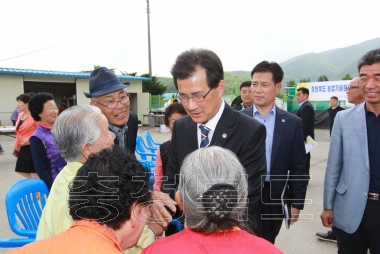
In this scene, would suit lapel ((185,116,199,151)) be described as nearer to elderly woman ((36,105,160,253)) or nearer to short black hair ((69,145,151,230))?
elderly woman ((36,105,160,253))

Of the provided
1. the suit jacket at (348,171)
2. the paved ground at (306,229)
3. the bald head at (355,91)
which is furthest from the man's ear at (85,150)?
the bald head at (355,91)

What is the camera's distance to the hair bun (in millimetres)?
972

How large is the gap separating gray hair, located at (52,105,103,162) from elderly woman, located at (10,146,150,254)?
0.52m

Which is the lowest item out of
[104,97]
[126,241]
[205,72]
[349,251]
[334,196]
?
[349,251]

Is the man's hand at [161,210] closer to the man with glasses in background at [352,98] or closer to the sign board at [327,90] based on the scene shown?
the man with glasses in background at [352,98]

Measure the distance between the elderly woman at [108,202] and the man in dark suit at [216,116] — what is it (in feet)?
1.81

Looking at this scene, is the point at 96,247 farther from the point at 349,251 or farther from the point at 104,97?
the point at 349,251

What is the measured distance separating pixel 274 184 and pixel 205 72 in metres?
1.21

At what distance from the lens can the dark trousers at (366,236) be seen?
73.6 inches

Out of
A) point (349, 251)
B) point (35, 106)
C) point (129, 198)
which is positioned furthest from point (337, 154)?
point (35, 106)

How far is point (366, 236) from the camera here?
195 cm

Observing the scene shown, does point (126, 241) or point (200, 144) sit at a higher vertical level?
point (200, 144)

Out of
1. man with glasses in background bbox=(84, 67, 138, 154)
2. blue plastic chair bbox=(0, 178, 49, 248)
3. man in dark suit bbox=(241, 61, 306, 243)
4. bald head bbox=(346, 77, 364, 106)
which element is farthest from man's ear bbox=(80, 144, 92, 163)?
bald head bbox=(346, 77, 364, 106)

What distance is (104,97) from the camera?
2.27m
